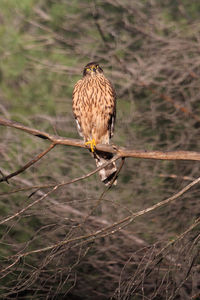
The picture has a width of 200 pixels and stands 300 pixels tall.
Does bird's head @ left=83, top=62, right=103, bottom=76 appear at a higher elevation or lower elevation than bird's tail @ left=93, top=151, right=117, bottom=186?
higher

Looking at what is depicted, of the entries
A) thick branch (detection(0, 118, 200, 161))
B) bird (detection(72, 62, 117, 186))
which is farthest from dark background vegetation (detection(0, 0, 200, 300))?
thick branch (detection(0, 118, 200, 161))

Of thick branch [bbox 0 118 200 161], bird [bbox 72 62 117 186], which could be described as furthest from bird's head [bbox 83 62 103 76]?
thick branch [bbox 0 118 200 161]

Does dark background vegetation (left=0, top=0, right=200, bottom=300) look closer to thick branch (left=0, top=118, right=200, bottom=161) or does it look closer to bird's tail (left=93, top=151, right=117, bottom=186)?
bird's tail (left=93, top=151, right=117, bottom=186)

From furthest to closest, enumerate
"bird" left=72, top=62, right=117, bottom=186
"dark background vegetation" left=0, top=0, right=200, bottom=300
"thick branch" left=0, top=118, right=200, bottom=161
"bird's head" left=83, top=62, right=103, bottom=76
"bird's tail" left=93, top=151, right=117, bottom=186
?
"dark background vegetation" left=0, top=0, right=200, bottom=300, "bird's head" left=83, top=62, right=103, bottom=76, "bird" left=72, top=62, right=117, bottom=186, "bird's tail" left=93, top=151, right=117, bottom=186, "thick branch" left=0, top=118, right=200, bottom=161

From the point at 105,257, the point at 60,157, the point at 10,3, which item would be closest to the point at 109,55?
the point at 60,157

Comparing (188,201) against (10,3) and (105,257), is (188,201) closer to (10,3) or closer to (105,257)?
(105,257)

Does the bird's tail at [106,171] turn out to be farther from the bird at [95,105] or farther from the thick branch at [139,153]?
the thick branch at [139,153]

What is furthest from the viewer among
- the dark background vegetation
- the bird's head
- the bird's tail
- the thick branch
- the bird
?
the dark background vegetation

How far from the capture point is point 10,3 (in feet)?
34.1

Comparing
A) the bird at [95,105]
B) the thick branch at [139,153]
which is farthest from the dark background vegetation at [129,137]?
the thick branch at [139,153]

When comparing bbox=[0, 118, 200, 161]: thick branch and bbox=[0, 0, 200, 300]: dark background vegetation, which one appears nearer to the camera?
bbox=[0, 118, 200, 161]: thick branch

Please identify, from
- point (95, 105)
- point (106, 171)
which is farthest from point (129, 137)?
point (106, 171)

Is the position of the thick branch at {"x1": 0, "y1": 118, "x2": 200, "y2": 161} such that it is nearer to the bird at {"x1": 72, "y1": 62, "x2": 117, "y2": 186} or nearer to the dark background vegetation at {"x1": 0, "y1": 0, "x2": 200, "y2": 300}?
the bird at {"x1": 72, "y1": 62, "x2": 117, "y2": 186}

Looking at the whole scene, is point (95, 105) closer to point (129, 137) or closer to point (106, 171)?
point (106, 171)
